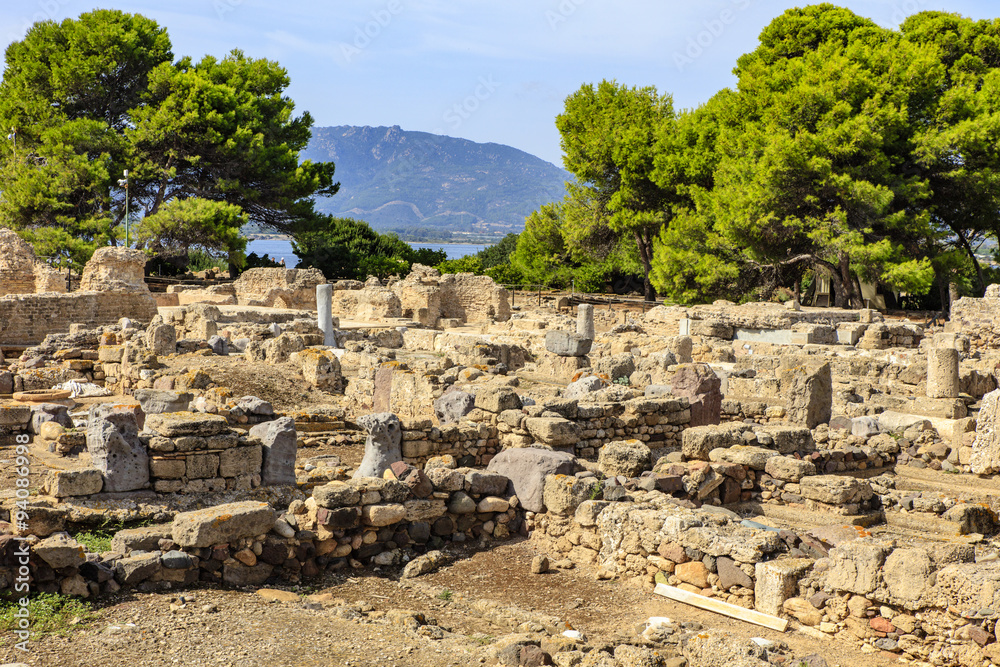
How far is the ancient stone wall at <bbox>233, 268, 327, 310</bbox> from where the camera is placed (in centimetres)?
2997

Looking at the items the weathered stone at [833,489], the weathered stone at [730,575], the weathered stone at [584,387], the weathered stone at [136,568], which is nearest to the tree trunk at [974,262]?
the weathered stone at [584,387]

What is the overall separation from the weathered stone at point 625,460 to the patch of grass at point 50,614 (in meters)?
4.74

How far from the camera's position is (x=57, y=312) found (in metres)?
20.7

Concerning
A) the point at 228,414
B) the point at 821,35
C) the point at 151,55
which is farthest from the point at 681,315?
the point at 151,55

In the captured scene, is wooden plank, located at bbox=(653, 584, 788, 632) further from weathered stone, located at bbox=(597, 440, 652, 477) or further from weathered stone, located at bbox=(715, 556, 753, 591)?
weathered stone, located at bbox=(597, 440, 652, 477)

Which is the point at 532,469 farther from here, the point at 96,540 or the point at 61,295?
the point at 61,295

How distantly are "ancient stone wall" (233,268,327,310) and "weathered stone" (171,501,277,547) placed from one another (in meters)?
24.5

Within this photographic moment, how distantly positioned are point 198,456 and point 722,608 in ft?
14.8

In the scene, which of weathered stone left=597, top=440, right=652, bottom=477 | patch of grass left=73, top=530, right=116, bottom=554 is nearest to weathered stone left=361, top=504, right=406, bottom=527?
patch of grass left=73, top=530, right=116, bottom=554

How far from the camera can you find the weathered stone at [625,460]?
816 centimetres

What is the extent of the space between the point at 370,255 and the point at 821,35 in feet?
77.7

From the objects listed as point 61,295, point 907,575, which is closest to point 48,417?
point 907,575

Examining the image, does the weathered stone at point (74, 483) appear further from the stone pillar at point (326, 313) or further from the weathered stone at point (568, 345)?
the stone pillar at point (326, 313)

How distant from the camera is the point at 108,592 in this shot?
542cm
